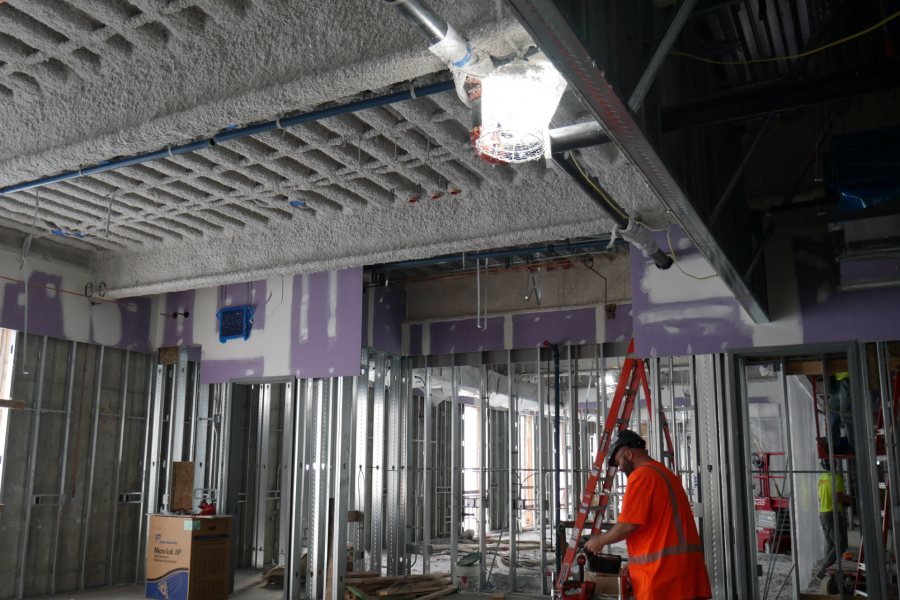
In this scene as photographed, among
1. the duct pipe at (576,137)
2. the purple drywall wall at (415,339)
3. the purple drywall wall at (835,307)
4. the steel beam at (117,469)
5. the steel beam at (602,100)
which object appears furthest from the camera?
the purple drywall wall at (415,339)

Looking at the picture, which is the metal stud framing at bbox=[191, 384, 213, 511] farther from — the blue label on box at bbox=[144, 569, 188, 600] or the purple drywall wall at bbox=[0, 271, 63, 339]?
the purple drywall wall at bbox=[0, 271, 63, 339]

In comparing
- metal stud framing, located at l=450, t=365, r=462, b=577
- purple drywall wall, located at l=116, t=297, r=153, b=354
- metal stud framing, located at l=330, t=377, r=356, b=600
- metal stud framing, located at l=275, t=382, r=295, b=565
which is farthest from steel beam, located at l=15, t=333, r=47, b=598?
metal stud framing, located at l=450, t=365, r=462, b=577

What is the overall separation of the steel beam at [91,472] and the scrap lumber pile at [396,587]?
2.92m

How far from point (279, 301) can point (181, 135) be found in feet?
13.0

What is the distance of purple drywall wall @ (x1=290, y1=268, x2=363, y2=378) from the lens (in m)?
8.05

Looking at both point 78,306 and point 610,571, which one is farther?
point 78,306

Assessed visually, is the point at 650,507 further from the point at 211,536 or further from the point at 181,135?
the point at 211,536

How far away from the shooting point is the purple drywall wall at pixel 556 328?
907 centimetres

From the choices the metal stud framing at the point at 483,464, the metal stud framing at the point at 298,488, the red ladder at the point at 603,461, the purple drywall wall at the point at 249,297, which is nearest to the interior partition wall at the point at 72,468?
the purple drywall wall at the point at 249,297

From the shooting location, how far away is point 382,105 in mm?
4711

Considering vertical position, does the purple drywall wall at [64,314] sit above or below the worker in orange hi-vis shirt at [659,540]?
above

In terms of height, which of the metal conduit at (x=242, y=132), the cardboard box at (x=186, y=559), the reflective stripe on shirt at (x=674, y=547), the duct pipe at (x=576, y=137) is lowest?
the cardboard box at (x=186, y=559)

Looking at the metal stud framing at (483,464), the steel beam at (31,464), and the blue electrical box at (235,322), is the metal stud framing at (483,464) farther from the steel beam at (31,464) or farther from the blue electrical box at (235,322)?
the steel beam at (31,464)

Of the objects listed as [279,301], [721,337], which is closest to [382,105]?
[721,337]
